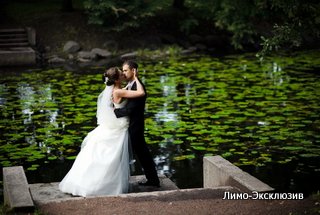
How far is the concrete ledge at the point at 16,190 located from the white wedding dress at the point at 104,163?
740 mm

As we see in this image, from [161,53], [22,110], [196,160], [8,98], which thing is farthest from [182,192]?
[161,53]

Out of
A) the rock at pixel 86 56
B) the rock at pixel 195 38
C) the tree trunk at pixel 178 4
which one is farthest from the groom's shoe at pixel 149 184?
the tree trunk at pixel 178 4

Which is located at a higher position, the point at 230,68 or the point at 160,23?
the point at 160,23

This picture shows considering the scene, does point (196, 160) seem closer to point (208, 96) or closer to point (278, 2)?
point (278, 2)

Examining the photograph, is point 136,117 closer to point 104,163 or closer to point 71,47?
point 104,163

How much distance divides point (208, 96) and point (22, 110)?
16.9 ft

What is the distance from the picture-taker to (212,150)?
1118cm

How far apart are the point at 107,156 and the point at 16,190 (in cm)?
153

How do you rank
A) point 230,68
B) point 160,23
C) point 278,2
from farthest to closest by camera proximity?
point 160,23, point 230,68, point 278,2

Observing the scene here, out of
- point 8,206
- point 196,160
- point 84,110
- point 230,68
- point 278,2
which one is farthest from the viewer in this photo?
point 230,68

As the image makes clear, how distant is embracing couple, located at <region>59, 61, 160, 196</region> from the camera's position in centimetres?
844

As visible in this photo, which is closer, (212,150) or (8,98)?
(212,150)

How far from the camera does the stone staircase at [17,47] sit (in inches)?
970

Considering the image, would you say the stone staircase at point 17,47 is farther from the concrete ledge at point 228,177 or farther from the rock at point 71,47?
the concrete ledge at point 228,177
